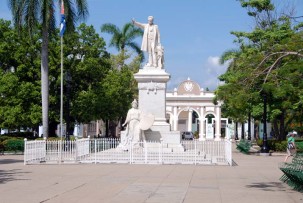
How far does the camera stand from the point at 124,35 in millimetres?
58312

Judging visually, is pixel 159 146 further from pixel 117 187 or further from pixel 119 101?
pixel 119 101

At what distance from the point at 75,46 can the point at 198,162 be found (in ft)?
73.6

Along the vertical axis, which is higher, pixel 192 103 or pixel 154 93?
pixel 192 103

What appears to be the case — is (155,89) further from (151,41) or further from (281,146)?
(281,146)

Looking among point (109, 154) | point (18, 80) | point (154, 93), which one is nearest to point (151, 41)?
point (154, 93)

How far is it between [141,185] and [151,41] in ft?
52.8

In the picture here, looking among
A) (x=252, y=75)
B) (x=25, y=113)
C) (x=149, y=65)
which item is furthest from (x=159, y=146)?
(x=25, y=113)

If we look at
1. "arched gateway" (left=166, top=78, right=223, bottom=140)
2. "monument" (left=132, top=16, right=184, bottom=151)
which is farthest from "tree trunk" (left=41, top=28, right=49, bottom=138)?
"arched gateway" (left=166, top=78, right=223, bottom=140)

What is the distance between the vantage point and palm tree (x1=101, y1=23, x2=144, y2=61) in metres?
58.0

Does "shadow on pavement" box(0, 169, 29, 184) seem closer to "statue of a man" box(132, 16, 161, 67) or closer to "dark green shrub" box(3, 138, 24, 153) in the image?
"statue of a man" box(132, 16, 161, 67)

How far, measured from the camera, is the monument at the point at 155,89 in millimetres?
27516

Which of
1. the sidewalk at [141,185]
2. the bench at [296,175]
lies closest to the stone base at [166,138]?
the sidewalk at [141,185]

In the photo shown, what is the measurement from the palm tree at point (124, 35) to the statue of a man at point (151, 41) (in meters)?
27.8

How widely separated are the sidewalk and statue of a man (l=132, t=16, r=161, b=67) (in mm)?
10252
